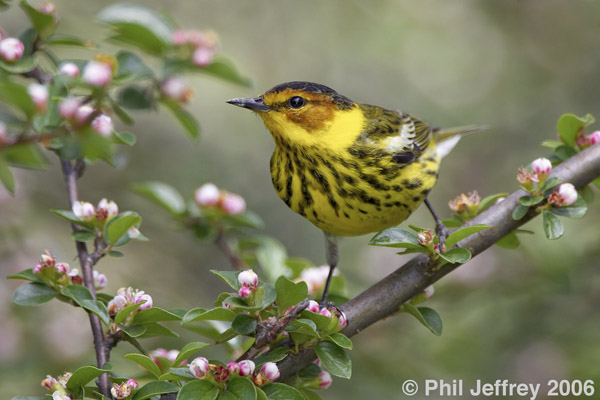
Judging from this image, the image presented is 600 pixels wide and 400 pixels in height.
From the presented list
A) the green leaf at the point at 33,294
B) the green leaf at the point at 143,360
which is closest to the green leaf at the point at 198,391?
the green leaf at the point at 143,360

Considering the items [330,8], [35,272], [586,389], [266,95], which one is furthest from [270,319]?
[330,8]

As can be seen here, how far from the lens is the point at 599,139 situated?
7.94 feet

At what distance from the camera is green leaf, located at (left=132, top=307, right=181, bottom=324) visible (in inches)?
73.1

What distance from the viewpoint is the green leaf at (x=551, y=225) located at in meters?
2.12

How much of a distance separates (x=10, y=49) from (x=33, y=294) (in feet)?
2.58

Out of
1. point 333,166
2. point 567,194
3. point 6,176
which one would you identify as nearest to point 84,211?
point 6,176

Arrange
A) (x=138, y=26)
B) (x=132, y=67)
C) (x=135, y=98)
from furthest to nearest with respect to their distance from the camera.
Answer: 1. (x=135, y=98)
2. (x=138, y=26)
3. (x=132, y=67)

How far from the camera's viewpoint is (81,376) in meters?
1.76

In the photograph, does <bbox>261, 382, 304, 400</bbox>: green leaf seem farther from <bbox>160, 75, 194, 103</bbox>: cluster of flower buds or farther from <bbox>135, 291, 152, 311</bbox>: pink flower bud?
<bbox>160, 75, 194, 103</bbox>: cluster of flower buds

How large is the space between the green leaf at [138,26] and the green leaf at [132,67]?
208 mm

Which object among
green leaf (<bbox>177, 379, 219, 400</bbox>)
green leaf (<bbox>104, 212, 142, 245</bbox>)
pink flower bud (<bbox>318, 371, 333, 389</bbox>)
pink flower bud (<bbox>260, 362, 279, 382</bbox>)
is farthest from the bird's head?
green leaf (<bbox>177, 379, 219, 400</bbox>)

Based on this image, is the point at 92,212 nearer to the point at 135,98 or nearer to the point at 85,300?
the point at 85,300

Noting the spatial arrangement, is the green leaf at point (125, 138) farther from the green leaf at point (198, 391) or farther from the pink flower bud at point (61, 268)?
the green leaf at point (198, 391)

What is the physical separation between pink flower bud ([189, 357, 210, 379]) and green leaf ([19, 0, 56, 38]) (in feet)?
4.27
